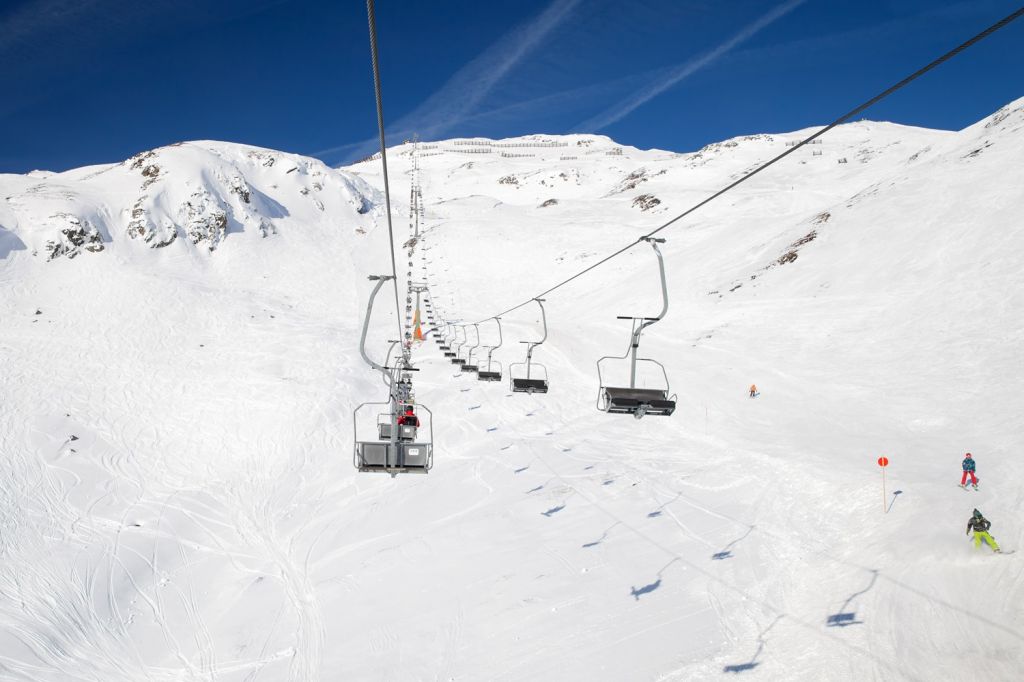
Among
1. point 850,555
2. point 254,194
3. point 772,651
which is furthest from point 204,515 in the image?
point 254,194

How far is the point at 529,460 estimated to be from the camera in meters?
24.0

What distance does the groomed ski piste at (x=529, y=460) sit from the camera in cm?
1366

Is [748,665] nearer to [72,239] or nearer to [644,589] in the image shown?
[644,589]

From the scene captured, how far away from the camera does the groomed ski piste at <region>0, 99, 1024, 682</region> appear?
44.8ft

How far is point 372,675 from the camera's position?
43.4 feet

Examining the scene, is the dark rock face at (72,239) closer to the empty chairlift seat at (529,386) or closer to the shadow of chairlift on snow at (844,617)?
the empty chairlift seat at (529,386)

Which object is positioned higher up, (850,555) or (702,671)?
(850,555)

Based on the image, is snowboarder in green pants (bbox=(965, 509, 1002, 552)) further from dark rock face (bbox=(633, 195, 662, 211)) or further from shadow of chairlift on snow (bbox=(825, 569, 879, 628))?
dark rock face (bbox=(633, 195, 662, 211))

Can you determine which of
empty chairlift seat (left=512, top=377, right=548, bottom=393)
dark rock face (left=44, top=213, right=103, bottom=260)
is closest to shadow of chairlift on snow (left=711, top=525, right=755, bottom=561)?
empty chairlift seat (left=512, top=377, right=548, bottom=393)

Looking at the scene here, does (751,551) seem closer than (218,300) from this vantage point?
Yes

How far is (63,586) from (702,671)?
1908 centimetres

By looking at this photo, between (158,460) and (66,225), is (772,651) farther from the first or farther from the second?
(66,225)

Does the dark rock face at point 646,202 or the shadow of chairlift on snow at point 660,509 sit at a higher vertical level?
the dark rock face at point 646,202

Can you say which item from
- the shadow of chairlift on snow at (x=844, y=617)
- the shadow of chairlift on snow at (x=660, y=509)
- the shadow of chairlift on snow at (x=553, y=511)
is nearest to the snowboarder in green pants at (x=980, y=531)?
the shadow of chairlift on snow at (x=844, y=617)
